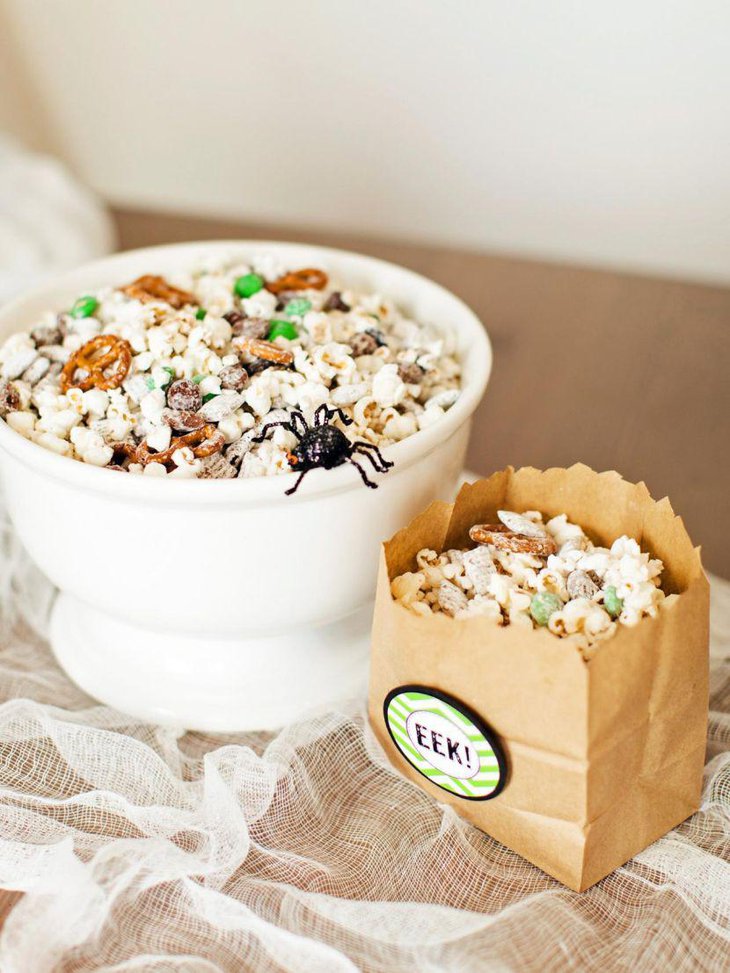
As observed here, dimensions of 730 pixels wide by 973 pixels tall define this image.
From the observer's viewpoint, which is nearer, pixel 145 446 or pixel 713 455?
pixel 145 446

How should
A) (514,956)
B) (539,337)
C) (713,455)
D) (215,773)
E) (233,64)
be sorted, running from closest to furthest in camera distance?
(514,956) < (215,773) < (713,455) < (539,337) < (233,64)

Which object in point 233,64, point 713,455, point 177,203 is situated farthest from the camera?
point 177,203

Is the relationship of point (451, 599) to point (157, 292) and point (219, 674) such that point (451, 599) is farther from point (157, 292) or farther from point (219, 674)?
point (157, 292)

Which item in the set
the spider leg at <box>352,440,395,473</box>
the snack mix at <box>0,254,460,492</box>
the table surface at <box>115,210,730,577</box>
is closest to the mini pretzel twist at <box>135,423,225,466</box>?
the snack mix at <box>0,254,460,492</box>

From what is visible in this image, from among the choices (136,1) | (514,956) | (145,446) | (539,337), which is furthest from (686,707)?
(136,1)

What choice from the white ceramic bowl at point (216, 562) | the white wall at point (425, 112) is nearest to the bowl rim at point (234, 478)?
the white ceramic bowl at point (216, 562)

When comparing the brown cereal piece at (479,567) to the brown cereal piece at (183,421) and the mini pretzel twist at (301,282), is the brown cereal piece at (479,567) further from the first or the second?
the mini pretzel twist at (301,282)

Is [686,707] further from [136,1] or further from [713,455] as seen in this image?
[136,1]
